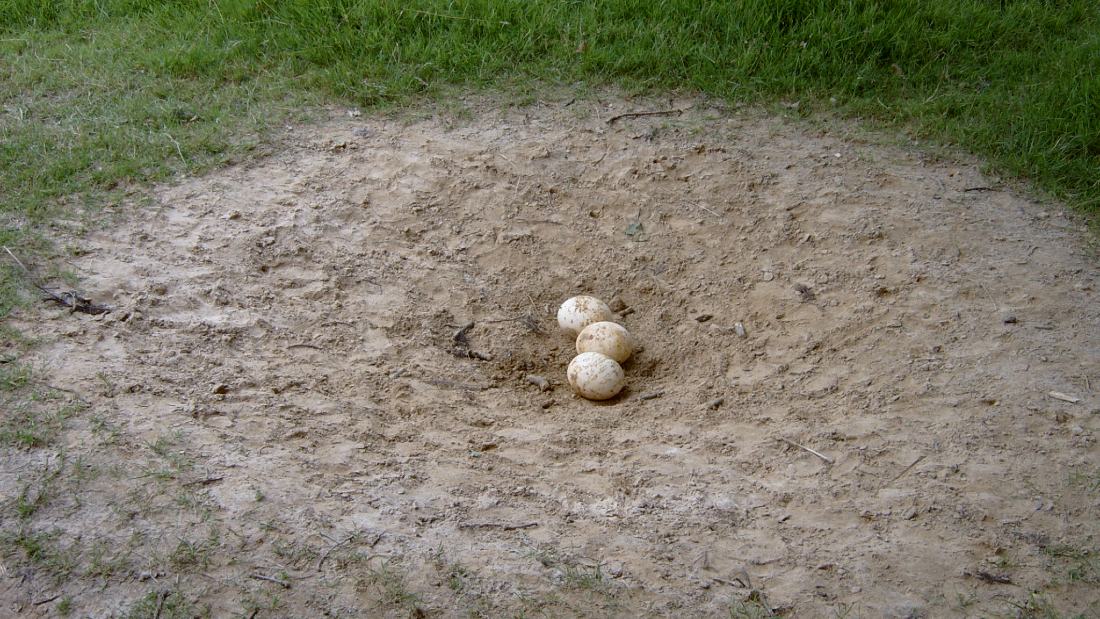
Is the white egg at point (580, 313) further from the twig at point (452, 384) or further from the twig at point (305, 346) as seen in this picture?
the twig at point (305, 346)

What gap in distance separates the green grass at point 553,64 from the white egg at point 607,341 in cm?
227

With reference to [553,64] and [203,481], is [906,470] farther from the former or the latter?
[553,64]

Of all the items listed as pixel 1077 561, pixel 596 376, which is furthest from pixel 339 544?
pixel 1077 561

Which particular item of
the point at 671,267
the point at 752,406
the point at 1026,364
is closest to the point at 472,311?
the point at 671,267

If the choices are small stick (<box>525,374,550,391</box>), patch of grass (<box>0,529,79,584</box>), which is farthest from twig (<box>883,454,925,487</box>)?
patch of grass (<box>0,529,79,584</box>)

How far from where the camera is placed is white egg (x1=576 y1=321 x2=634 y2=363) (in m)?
4.29

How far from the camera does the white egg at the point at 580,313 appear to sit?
4512mm

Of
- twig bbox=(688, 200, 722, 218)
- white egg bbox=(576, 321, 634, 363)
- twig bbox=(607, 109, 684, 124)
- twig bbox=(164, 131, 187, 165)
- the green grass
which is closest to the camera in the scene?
white egg bbox=(576, 321, 634, 363)

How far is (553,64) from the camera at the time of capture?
6180 mm

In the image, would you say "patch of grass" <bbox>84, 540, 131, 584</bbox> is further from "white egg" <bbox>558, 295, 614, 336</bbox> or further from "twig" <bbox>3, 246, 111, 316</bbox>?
"white egg" <bbox>558, 295, 614, 336</bbox>

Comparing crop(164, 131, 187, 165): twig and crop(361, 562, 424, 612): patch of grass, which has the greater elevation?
crop(164, 131, 187, 165): twig

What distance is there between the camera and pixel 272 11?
653 centimetres

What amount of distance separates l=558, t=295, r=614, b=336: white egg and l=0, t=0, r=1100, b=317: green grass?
2.03 meters

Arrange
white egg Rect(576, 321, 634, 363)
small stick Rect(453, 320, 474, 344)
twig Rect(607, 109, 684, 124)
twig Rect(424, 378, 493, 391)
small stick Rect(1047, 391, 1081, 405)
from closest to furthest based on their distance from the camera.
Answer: small stick Rect(1047, 391, 1081, 405), twig Rect(424, 378, 493, 391), white egg Rect(576, 321, 634, 363), small stick Rect(453, 320, 474, 344), twig Rect(607, 109, 684, 124)
